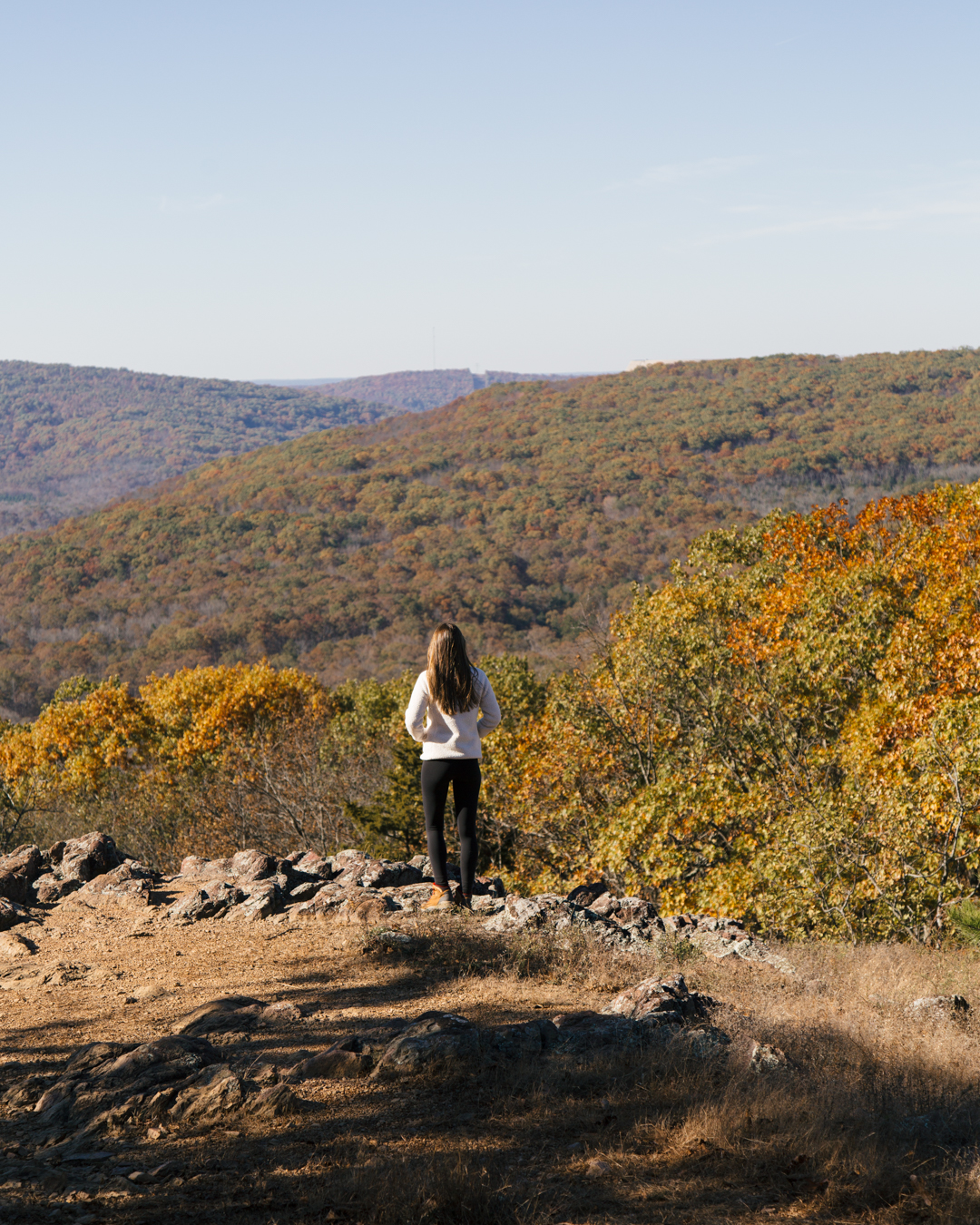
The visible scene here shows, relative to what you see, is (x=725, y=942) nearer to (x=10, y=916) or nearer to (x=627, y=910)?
(x=627, y=910)

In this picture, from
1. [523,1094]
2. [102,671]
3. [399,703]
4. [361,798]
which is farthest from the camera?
[102,671]

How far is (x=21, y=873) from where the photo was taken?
9.18m

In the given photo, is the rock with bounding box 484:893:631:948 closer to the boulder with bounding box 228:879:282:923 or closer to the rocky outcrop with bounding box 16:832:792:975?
the rocky outcrop with bounding box 16:832:792:975

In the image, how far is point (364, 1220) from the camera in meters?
3.29

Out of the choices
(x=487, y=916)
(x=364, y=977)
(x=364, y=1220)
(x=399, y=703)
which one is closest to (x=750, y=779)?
(x=487, y=916)

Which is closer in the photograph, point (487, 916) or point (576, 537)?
point (487, 916)

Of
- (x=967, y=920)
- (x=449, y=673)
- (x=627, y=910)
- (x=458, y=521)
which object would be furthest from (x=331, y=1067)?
(x=458, y=521)

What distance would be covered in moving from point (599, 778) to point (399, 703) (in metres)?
15.7

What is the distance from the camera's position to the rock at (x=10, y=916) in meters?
7.78

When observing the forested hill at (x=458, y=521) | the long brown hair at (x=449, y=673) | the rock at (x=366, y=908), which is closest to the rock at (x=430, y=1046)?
the long brown hair at (x=449, y=673)

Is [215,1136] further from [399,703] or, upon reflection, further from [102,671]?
[102,671]

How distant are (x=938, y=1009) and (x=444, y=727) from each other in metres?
3.39

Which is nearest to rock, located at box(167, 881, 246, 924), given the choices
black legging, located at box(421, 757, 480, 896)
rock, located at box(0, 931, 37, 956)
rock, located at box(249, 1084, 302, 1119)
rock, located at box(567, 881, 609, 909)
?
rock, located at box(0, 931, 37, 956)

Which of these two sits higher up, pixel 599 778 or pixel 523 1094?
pixel 523 1094
